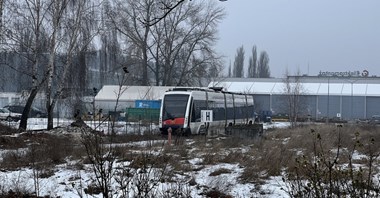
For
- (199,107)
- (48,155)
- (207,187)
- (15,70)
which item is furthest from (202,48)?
(207,187)

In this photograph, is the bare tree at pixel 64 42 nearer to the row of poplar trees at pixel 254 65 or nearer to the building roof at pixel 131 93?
the building roof at pixel 131 93

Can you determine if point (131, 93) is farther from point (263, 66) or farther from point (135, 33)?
point (263, 66)

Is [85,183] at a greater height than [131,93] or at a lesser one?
lesser

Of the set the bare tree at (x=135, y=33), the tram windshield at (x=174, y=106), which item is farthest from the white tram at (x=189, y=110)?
the bare tree at (x=135, y=33)

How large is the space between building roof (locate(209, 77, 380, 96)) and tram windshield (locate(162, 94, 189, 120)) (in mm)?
45278

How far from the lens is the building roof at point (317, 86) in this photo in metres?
84.0

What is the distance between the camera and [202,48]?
63750mm

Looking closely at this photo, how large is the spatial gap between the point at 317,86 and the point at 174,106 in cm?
5629

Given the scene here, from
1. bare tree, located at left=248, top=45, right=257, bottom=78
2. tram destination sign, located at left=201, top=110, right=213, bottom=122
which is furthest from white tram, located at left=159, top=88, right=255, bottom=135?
bare tree, located at left=248, top=45, right=257, bottom=78

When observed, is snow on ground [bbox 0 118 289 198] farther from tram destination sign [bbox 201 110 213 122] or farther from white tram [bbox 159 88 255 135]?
tram destination sign [bbox 201 110 213 122]

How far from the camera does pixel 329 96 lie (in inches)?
3278

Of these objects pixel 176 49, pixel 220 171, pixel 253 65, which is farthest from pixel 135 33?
pixel 253 65

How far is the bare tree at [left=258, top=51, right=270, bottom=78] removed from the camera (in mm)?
118250

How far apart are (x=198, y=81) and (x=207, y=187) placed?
5442 centimetres
